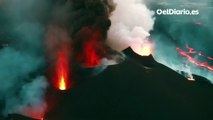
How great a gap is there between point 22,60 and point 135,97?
19.2 meters

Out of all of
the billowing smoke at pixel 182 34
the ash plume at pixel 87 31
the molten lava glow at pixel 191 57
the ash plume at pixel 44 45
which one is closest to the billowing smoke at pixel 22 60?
the ash plume at pixel 44 45

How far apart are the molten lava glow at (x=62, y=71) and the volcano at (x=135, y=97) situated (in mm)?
3072

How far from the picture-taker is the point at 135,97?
159ft

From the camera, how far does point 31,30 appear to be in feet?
221

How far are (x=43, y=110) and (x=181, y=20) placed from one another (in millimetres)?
49421

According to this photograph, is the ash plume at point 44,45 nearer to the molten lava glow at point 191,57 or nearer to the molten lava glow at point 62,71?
the molten lava glow at point 62,71

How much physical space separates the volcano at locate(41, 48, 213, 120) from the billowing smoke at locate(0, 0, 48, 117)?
3.67m

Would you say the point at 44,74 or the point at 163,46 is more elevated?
the point at 163,46

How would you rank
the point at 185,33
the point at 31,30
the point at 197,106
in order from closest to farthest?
1. the point at 197,106
2. the point at 31,30
3. the point at 185,33

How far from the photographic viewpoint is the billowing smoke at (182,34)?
Result: 257 ft

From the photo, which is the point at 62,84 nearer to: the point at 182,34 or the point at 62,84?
the point at 62,84

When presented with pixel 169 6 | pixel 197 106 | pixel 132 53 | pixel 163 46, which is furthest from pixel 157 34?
pixel 197 106

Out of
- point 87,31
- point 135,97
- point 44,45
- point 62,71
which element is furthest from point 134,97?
point 44,45

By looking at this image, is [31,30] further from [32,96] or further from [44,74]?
[32,96]
